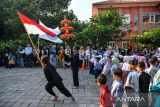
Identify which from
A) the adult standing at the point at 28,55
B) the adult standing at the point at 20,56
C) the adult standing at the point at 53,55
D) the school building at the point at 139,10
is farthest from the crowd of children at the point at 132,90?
the school building at the point at 139,10

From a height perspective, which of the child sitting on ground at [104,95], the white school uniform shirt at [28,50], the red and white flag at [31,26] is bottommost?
the child sitting on ground at [104,95]

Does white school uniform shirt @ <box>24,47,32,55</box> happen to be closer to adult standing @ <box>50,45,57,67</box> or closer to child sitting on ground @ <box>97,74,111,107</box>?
adult standing @ <box>50,45,57,67</box>

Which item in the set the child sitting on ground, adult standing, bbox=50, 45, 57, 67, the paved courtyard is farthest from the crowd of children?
adult standing, bbox=50, 45, 57, 67

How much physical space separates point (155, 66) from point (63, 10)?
38569 millimetres

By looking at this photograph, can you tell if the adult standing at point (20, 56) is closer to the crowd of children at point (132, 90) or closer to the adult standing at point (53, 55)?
the adult standing at point (53, 55)

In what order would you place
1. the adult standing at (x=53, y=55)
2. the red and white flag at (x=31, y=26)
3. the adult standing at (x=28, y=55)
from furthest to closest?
the adult standing at (x=28, y=55)
the adult standing at (x=53, y=55)
the red and white flag at (x=31, y=26)

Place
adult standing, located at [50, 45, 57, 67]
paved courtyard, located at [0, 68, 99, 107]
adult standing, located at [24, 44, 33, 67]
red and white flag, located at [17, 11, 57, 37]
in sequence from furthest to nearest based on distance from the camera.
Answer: adult standing, located at [24, 44, 33, 67] → adult standing, located at [50, 45, 57, 67] → red and white flag, located at [17, 11, 57, 37] → paved courtyard, located at [0, 68, 99, 107]

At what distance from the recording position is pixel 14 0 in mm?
41656

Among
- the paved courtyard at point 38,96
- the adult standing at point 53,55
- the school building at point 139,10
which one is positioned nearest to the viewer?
the paved courtyard at point 38,96

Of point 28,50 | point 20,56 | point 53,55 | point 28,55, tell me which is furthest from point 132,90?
point 20,56

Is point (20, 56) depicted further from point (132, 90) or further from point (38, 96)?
point (132, 90)

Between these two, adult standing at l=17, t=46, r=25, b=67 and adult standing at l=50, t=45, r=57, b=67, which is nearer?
adult standing at l=50, t=45, r=57, b=67

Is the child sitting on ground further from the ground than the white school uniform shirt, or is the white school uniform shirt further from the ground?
the white school uniform shirt

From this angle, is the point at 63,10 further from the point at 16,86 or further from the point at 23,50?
the point at 16,86
